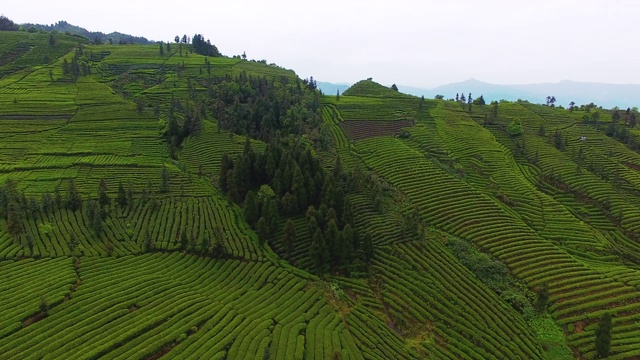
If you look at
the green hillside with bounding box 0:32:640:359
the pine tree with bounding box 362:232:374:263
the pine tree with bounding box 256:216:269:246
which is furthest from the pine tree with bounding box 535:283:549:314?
the pine tree with bounding box 256:216:269:246

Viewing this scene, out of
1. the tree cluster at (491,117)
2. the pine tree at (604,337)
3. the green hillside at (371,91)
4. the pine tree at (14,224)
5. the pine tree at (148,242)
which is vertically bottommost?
the pine tree at (604,337)

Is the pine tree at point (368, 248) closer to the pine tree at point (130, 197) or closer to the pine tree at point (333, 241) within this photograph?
the pine tree at point (333, 241)

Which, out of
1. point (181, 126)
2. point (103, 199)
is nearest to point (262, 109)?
point (181, 126)

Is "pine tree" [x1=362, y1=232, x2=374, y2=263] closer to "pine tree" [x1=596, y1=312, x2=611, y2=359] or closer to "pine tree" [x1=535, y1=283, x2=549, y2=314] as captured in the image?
"pine tree" [x1=535, y1=283, x2=549, y2=314]

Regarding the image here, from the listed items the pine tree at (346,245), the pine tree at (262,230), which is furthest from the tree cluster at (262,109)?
the pine tree at (346,245)

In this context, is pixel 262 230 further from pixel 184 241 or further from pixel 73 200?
pixel 73 200

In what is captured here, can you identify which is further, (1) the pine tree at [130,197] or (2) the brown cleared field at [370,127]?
(2) the brown cleared field at [370,127]
